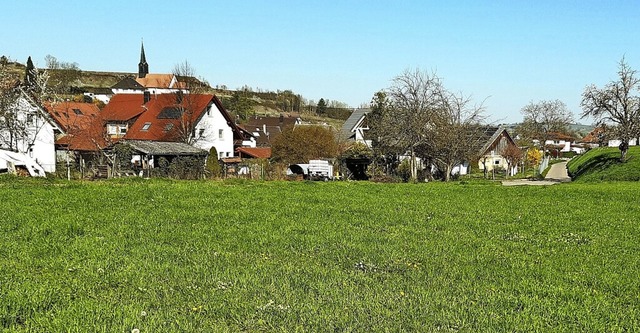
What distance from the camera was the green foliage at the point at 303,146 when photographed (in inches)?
1843

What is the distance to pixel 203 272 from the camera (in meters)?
7.36

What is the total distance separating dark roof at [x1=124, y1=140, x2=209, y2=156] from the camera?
36.3 m

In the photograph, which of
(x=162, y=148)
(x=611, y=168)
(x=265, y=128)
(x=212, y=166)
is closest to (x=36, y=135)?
(x=162, y=148)

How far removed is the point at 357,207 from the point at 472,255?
6.30 metres

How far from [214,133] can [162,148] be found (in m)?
14.4

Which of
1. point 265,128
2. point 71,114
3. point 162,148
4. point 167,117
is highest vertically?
point 265,128

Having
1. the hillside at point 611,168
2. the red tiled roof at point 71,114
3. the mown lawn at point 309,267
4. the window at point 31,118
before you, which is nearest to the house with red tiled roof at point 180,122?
the red tiled roof at point 71,114

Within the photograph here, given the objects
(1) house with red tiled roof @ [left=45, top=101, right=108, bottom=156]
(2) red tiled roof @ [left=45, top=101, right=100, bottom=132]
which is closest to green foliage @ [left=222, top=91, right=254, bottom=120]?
(2) red tiled roof @ [left=45, top=101, right=100, bottom=132]

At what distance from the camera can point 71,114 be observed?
186 feet

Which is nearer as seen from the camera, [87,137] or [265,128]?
[87,137]

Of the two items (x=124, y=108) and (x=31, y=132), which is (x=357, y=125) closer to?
(x=124, y=108)

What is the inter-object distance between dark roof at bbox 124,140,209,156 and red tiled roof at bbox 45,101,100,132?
12.2m

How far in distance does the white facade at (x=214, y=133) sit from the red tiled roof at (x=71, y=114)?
10118 mm

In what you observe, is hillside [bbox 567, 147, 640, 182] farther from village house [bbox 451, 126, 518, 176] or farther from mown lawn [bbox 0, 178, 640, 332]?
mown lawn [bbox 0, 178, 640, 332]
